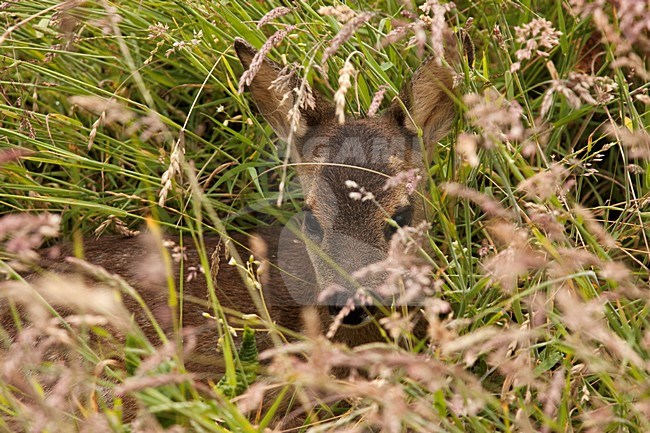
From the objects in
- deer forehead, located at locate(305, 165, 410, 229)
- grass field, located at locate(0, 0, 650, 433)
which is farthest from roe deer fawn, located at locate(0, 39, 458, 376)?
grass field, located at locate(0, 0, 650, 433)

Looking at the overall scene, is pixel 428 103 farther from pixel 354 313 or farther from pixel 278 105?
pixel 354 313

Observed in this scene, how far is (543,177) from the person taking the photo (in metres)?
2.28

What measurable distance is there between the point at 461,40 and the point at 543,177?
1047mm

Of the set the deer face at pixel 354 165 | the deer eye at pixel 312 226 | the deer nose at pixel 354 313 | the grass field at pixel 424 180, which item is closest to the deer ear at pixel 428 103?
the deer face at pixel 354 165

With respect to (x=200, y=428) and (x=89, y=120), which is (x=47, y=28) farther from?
(x=200, y=428)

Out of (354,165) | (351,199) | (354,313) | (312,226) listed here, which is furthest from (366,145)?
(354,313)

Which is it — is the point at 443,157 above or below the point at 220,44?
below

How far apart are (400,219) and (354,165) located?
296 mm

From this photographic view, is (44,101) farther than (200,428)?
Yes

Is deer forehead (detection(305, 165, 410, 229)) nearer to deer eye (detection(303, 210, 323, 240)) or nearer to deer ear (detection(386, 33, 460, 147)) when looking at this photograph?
deer eye (detection(303, 210, 323, 240))

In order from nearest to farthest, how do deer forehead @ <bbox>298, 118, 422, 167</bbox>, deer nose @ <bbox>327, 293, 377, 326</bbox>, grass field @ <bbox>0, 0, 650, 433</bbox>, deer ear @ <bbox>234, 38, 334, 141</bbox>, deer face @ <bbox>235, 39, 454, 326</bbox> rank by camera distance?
grass field @ <bbox>0, 0, 650, 433</bbox>
deer nose @ <bbox>327, 293, 377, 326</bbox>
deer face @ <bbox>235, 39, 454, 326</bbox>
deer forehead @ <bbox>298, 118, 422, 167</bbox>
deer ear @ <bbox>234, 38, 334, 141</bbox>

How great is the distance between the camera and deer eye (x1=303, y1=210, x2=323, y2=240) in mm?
3651

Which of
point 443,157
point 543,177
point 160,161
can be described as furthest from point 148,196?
point 543,177

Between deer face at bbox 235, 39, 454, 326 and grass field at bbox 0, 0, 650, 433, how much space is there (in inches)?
5.2
